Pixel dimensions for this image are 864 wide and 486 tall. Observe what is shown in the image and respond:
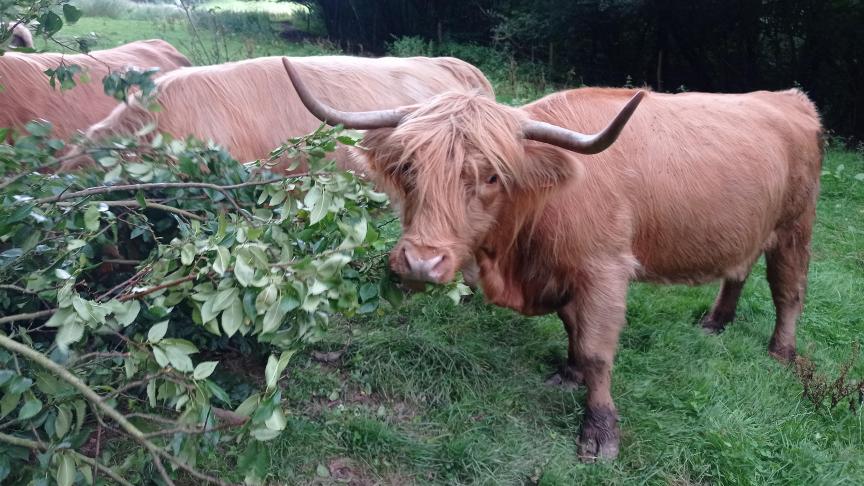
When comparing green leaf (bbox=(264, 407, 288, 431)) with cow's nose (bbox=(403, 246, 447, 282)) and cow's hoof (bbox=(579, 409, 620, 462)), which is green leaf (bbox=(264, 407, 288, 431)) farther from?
cow's hoof (bbox=(579, 409, 620, 462))

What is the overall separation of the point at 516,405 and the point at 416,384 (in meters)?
0.63

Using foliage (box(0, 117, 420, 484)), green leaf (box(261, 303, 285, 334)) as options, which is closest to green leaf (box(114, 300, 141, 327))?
foliage (box(0, 117, 420, 484))

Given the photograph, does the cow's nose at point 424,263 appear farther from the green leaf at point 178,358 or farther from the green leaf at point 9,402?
the green leaf at point 9,402

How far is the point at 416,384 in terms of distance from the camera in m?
4.28

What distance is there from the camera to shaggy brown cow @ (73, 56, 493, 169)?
4.54m

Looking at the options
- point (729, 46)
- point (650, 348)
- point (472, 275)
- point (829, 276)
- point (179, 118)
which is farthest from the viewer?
point (729, 46)

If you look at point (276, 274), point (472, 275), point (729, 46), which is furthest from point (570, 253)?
point (729, 46)

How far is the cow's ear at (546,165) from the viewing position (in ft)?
11.5

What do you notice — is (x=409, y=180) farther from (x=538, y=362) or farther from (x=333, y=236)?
(x=538, y=362)

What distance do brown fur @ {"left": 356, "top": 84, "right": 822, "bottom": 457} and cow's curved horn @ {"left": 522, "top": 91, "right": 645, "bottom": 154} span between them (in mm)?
63

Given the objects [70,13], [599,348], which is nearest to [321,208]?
[70,13]

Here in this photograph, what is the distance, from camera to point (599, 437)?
3.88 metres

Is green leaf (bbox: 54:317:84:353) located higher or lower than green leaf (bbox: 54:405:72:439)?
higher

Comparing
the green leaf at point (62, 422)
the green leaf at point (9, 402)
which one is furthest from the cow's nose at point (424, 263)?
the green leaf at point (9, 402)
